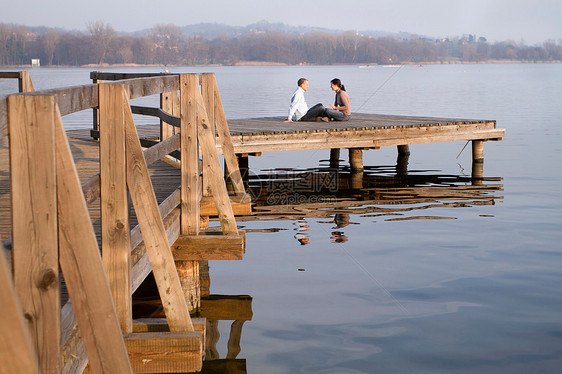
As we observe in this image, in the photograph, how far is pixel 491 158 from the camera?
2220cm

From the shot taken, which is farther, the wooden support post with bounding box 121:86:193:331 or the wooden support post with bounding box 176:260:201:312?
the wooden support post with bounding box 176:260:201:312

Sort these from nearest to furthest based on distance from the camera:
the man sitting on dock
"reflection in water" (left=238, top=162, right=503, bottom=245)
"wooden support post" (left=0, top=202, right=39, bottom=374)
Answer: "wooden support post" (left=0, top=202, right=39, bottom=374) → "reflection in water" (left=238, top=162, right=503, bottom=245) → the man sitting on dock

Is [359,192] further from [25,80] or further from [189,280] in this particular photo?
[189,280]

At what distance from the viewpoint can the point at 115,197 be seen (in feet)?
12.8

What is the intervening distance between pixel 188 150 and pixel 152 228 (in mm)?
2288

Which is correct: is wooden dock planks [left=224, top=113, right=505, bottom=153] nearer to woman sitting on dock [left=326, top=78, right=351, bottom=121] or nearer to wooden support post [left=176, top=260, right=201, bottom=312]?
woman sitting on dock [left=326, top=78, right=351, bottom=121]

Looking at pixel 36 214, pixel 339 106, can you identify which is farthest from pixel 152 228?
pixel 339 106

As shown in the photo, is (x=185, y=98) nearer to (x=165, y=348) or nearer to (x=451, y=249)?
(x=165, y=348)

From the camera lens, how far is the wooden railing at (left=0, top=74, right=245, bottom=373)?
268 cm

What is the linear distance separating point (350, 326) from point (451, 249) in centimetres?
367

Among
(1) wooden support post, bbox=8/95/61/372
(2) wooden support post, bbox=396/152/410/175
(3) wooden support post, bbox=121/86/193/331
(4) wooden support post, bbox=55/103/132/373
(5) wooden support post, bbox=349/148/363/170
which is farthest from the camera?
(2) wooden support post, bbox=396/152/410/175

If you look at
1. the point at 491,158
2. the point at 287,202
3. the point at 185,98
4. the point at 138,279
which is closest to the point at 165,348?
the point at 138,279

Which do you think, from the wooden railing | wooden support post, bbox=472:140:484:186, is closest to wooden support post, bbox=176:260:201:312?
the wooden railing

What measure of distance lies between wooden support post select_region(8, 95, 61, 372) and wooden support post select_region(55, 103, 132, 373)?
0.10m
